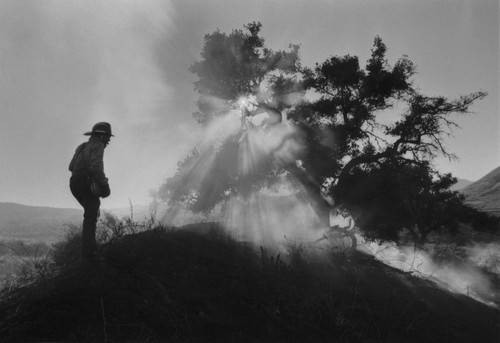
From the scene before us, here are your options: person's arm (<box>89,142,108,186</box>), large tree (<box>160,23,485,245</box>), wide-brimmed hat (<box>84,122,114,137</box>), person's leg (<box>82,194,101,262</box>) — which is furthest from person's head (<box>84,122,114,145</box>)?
large tree (<box>160,23,485,245</box>)

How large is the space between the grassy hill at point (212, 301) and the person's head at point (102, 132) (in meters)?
1.57

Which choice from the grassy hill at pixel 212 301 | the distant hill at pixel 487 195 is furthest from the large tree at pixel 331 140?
the distant hill at pixel 487 195

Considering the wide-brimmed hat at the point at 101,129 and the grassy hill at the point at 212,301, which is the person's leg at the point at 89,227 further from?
the wide-brimmed hat at the point at 101,129

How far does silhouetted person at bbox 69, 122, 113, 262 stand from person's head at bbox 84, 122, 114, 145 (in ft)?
0.43

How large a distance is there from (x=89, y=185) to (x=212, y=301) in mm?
2463

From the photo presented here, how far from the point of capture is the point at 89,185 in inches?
192

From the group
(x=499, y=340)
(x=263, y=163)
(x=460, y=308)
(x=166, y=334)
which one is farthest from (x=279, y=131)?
(x=166, y=334)

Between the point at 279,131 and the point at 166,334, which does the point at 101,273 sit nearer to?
the point at 166,334

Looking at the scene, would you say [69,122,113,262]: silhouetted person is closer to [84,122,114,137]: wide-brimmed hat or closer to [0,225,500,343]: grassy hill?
[84,122,114,137]: wide-brimmed hat

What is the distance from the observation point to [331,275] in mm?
6723

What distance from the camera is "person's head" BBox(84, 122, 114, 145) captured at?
517 centimetres

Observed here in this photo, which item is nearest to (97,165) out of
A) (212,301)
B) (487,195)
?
(212,301)

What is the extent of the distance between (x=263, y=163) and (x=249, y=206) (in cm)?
203

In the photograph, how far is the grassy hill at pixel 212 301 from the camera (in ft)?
11.1
